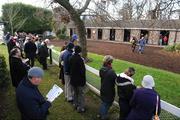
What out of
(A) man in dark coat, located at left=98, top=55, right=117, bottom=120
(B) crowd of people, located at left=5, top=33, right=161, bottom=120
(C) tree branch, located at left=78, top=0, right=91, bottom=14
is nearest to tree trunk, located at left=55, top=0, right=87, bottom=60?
(C) tree branch, located at left=78, top=0, right=91, bottom=14

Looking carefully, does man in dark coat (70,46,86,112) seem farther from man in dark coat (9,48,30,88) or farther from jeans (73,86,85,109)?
man in dark coat (9,48,30,88)

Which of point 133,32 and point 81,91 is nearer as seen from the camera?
point 81,91

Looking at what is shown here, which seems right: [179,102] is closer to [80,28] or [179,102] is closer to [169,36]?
[80,28]

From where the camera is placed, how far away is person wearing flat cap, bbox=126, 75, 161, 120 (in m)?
4.71

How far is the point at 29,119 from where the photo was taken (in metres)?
4.24

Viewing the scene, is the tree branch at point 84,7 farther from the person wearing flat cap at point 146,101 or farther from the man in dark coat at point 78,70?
the person wearing flat cap at point 146,101

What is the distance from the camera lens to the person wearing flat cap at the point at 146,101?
15.5 ft

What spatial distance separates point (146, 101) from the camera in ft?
15.5

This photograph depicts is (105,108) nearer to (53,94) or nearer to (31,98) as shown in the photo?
(53,94)

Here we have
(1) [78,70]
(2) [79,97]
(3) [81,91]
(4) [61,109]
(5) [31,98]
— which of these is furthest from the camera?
(4) [61,109]

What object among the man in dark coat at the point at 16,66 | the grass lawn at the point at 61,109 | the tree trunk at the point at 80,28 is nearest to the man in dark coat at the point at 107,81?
the grass lawn at the point at 61,109

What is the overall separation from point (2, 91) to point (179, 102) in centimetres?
592

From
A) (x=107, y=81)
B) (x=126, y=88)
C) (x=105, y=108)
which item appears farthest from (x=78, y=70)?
(x=126, y=88)

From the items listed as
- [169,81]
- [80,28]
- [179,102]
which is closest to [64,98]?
[179,102]
